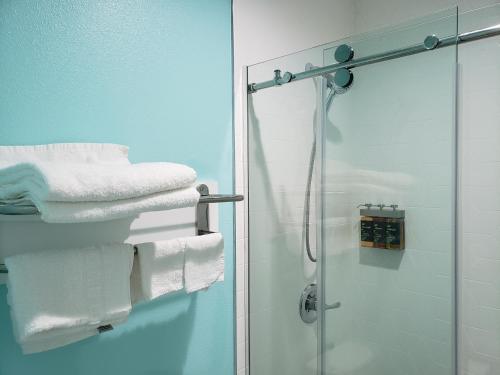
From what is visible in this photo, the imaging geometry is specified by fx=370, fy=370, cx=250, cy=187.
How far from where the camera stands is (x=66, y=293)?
2.74 ft

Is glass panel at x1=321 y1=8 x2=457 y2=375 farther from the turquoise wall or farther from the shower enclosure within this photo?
the turquoise wall

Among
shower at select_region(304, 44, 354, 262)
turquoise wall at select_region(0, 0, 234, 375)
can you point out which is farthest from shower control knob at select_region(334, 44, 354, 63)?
turquoise wall at select_region(0, 0, 234, 375)

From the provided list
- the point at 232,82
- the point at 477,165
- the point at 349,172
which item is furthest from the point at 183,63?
the point at 477,165

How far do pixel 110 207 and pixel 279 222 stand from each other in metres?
0.83

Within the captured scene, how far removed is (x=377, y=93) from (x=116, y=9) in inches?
33.6

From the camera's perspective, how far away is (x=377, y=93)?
1.21 meters

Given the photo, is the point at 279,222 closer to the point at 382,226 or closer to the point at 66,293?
the point at 382,226

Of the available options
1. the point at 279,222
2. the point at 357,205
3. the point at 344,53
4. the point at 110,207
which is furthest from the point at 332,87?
the point at 110,207

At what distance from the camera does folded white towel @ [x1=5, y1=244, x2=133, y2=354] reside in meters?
0.78

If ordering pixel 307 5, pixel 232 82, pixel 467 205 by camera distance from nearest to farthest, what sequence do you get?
pixel 232 82 < pixel 467 205 < pixel 307 5

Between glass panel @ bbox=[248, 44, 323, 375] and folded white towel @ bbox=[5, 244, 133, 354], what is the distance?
0.69 meters

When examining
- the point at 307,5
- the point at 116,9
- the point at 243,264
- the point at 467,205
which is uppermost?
the point at 307,5

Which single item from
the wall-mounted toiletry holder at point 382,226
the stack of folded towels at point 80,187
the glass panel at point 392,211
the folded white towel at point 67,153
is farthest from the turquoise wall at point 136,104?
the wall-mounted toiletry holder at point 382,226

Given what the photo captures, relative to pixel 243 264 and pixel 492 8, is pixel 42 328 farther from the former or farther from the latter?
pixel 492 8
